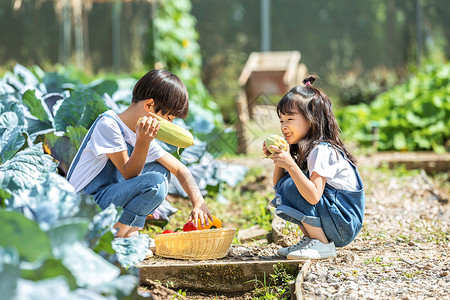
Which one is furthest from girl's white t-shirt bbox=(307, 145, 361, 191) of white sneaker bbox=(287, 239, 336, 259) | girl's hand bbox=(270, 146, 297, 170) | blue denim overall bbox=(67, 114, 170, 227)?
blue denim overall bbox=(67, 114, 170, 227)

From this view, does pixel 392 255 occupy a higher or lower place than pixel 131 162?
lower

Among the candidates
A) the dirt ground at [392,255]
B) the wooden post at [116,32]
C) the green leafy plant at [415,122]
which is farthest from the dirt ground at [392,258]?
the wooden post at [116,32]

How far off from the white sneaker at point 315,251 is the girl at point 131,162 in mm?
380

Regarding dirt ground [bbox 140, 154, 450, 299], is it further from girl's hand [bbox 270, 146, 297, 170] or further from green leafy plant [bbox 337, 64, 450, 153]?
green leafy plant [bbox 337, 64, 450, 153]

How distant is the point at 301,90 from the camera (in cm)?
223

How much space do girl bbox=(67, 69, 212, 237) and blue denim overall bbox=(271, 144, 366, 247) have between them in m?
0.33

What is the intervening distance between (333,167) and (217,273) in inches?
23.2

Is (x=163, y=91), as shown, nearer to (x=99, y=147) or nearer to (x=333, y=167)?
(x=99, y=147)

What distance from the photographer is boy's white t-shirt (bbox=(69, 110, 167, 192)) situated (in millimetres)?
2166

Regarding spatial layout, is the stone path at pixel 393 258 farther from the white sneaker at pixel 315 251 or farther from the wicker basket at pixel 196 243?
the wicker basket at pixel 196 243

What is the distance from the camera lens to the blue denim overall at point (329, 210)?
2166 mm

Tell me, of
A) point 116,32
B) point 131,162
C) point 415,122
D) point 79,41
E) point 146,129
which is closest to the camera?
point 146,129

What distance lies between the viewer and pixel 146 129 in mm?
2018

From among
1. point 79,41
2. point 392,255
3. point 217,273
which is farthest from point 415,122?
point 79,41
